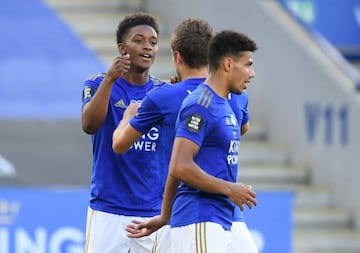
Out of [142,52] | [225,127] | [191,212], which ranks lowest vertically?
[191,212]

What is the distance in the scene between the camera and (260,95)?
47.9 ft

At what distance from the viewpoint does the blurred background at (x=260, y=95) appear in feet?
42.4

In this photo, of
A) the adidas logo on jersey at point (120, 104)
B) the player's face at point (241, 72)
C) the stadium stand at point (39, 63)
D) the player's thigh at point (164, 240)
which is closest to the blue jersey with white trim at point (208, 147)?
the player's face at point (241, 72)

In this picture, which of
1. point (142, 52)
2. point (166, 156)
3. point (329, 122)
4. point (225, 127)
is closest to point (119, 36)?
point (142, 52)

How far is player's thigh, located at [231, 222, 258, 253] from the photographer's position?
22.4 ft

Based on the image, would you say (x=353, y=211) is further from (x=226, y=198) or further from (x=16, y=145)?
(x=226, y=198)

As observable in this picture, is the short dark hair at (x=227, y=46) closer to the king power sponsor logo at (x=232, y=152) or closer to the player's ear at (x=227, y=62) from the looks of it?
the player's ear at (x=227, y=62)

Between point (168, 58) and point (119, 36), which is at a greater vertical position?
point (168, 58)

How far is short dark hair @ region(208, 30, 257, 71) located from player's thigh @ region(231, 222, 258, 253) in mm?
914

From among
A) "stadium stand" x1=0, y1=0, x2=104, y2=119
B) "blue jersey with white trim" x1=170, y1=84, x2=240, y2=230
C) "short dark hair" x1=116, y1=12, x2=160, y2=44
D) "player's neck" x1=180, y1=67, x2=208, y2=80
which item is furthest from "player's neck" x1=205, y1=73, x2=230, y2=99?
"stadium stand" x1=0, y1=0, x2=104, y2=119

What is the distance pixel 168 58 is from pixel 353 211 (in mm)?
2909

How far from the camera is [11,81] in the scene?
13484 mm

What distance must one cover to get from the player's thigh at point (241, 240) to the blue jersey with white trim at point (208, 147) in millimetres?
158

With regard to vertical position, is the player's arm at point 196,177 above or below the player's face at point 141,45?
below
